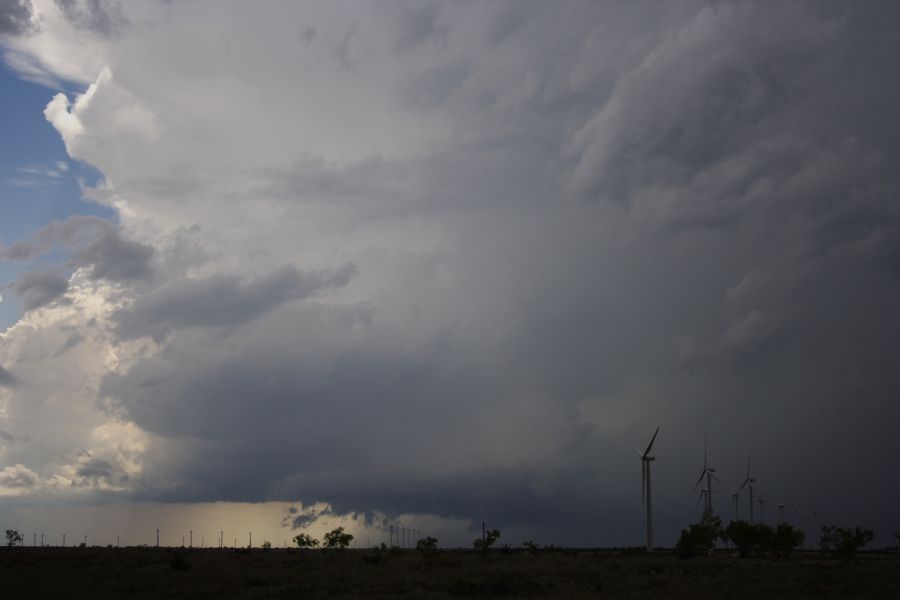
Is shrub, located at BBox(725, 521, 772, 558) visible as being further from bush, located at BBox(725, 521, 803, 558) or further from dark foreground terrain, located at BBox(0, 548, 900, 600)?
dark foreground terrain, located at BBox(0, 548, 900, 600)

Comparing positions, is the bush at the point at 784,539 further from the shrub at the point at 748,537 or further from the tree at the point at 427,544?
the tree at the point at 427,544

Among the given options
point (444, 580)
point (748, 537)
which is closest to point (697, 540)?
point (748, 537)

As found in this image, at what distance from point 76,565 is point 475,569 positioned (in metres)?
57.4

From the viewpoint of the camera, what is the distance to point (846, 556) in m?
144

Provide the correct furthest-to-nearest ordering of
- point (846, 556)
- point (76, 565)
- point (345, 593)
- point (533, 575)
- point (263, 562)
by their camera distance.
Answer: point (846, 556) < point (263, 562) < point (76, 565) < point (533, 575) < point (345, 593)

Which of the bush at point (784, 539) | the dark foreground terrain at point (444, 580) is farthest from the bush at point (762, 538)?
the dark foreground terrain at point (444, 580)

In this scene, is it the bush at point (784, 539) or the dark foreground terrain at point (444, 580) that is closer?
the dark foreground terrain at point (444, 580)

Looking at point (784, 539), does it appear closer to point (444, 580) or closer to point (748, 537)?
point (748, 537)

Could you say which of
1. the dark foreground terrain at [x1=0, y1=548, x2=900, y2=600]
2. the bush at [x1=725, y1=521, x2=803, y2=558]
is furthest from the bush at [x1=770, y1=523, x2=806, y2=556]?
the dark foreground terrain at [x1=0, y1=548, x2=900, y2=600]

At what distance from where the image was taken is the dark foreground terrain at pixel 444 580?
80.8 m

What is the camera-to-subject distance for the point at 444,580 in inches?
3686

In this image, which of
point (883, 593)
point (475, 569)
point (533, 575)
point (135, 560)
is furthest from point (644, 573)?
point (135, 560)

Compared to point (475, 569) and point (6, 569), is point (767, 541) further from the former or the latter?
point (6, 569)

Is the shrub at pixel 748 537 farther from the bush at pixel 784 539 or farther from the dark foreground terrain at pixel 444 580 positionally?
the dark foreground terrain at pixel 444 580
